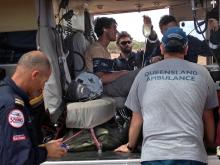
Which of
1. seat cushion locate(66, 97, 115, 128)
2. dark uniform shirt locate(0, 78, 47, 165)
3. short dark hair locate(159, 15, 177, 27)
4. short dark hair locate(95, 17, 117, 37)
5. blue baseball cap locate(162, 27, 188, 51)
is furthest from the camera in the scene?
short dark hair locate(95, 17, 117, 37)

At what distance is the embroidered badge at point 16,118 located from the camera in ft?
7.62

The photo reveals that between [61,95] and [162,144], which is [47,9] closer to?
[61,95]

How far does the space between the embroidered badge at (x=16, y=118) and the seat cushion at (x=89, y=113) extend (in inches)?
69.2

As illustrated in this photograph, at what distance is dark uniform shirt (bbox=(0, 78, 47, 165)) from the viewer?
2314mm


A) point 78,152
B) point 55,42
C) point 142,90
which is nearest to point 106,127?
point 78,152

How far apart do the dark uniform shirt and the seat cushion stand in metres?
1.67

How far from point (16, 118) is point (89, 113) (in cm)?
179

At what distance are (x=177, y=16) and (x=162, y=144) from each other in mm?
2572

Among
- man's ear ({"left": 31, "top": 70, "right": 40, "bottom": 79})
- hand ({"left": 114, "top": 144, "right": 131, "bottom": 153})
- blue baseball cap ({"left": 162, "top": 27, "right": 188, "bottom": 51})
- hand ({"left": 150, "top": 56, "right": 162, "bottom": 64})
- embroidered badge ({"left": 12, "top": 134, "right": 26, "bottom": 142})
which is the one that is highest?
blue baseball cap ({"left": 162, "top": 27, "right": 188, "bottom": 51})

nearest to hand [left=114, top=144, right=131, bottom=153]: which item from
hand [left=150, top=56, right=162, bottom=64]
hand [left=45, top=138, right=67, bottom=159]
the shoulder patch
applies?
hand [left=150, top=56, right=162, bottom=64]

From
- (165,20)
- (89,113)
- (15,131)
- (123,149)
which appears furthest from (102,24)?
(15,131)

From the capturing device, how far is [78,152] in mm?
4070

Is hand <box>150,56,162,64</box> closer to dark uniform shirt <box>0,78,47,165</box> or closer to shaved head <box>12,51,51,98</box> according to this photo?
shaved head <box>12,51,51,98</box>

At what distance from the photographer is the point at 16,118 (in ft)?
7.67
